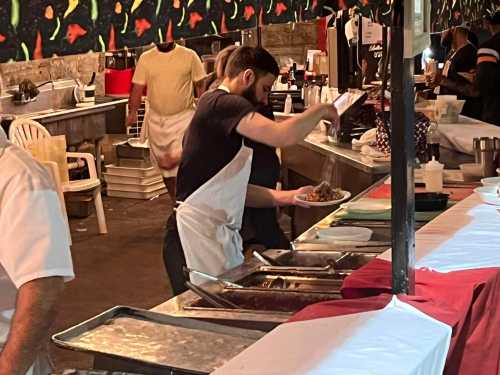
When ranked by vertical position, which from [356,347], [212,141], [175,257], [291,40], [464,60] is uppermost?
[291,40]

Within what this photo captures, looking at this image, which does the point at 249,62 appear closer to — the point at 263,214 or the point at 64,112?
the point at 263,214

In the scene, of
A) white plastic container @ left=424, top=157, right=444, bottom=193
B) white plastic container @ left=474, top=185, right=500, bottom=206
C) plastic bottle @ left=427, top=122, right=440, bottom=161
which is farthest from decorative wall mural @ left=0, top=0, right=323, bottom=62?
plastic bottle @ left=427, top=122, right=440, bottom=161

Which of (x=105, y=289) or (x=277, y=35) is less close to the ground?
(x=277, y=35)

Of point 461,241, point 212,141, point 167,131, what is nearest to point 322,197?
point 212,141

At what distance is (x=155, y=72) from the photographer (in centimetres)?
751

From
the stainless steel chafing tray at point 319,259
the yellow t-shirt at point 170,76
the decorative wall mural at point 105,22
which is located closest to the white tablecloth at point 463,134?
the stainless steel chafing tray at point 319,259

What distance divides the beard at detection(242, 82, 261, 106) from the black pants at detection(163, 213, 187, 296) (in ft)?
1.92

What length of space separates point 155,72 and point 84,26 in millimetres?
5898

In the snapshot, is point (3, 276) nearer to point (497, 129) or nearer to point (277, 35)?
point (497, 129)

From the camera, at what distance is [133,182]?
880 cm

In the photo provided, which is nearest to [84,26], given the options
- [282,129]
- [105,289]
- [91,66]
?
[282,129]

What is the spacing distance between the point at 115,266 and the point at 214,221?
3016mm

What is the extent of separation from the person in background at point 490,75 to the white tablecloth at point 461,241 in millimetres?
4696

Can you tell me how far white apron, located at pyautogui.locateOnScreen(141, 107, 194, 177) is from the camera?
24.8 feet
